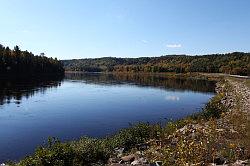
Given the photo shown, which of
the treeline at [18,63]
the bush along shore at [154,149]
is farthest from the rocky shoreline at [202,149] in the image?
the treeline at [18,63]

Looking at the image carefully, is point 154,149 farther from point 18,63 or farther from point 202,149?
point 18,63

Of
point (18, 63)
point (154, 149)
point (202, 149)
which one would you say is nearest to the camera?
point (202, 149)

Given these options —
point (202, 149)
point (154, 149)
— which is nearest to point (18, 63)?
point (154, 149)

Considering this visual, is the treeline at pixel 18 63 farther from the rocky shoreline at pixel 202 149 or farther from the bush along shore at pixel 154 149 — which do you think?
the rocky shoreline at pixel 202 149

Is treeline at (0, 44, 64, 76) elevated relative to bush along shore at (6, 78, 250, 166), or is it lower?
elevated

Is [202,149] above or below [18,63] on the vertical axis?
below

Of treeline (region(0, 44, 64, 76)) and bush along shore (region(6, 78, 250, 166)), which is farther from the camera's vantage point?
treeline (region(0, 44, 64, 76))

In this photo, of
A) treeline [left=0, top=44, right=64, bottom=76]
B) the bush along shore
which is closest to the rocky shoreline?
the bush along shore

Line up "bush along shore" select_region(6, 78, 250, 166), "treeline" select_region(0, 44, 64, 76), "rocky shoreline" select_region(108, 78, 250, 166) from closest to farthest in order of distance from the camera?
"rocky shoreline" select_region(108, 78, 250, 166), "bush along shore" select_region(6, 78, 250, 166), "treeline" select_region(0, 44, 64, 76)

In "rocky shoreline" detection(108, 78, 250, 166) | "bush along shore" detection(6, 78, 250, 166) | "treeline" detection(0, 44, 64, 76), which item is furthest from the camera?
"treeline" detection(0, 44, 64, 76)

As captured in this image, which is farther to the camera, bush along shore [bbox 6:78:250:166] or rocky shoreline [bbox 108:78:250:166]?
bush along shore [bbox 6:78:250:166]

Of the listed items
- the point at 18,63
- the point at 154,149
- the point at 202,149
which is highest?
the point at 18,63

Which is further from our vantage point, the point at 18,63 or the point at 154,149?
the point at 18,63

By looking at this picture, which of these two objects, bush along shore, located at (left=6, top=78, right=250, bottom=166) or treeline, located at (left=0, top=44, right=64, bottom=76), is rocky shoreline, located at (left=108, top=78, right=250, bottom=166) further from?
treeline, located at (left=0, top=44, right=64, bottom=76)
